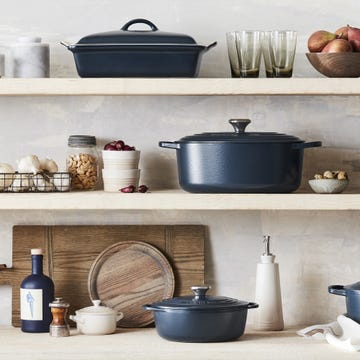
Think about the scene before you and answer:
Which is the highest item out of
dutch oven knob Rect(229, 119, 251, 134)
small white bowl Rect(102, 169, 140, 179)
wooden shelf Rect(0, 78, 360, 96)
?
wooden shelf Rect(0, 78, 360, 96)

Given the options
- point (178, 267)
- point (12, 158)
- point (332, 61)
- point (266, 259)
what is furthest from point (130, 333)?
point (332, 61)

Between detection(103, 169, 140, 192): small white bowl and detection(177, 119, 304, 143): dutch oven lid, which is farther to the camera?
detection(103, 169, 140, 192): small white bowl

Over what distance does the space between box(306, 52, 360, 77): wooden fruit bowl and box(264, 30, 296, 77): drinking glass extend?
0.20 feet

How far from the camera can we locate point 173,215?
330cm

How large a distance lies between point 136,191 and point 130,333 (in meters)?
0.47

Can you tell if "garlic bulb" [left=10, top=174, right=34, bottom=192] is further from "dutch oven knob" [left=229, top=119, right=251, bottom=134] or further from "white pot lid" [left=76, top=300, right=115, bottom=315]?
"dutch oven knob" [left=229, top=119, right=251, bottom=134]

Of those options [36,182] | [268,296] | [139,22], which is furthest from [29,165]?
[268,296]

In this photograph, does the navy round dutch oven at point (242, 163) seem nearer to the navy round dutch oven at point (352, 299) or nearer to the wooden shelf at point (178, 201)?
the wooden shelf at point (178, 201)

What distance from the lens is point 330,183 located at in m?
3.01

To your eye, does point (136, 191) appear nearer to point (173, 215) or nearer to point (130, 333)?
point (173, 215)

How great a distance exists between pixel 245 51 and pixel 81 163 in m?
0.65

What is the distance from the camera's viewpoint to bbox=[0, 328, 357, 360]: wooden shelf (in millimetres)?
2803

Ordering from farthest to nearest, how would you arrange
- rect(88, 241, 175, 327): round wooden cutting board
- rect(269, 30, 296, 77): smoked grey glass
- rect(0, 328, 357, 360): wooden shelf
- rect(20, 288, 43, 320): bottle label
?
rect(88, 241, 175, 327): round wooden cutting board → rect(20, 288, 43, 320): bottle label → rect(269, 30, 296, 77): smoked grey glass → rect(0, 328, 357, 360): wooden shelf

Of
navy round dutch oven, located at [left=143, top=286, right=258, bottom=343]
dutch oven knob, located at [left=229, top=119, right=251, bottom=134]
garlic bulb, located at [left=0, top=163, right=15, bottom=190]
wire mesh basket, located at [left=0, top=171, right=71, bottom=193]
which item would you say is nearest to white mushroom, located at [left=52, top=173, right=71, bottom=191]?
wire mesh basket, located at [left=0, top=171, right=71, bottom=193]
